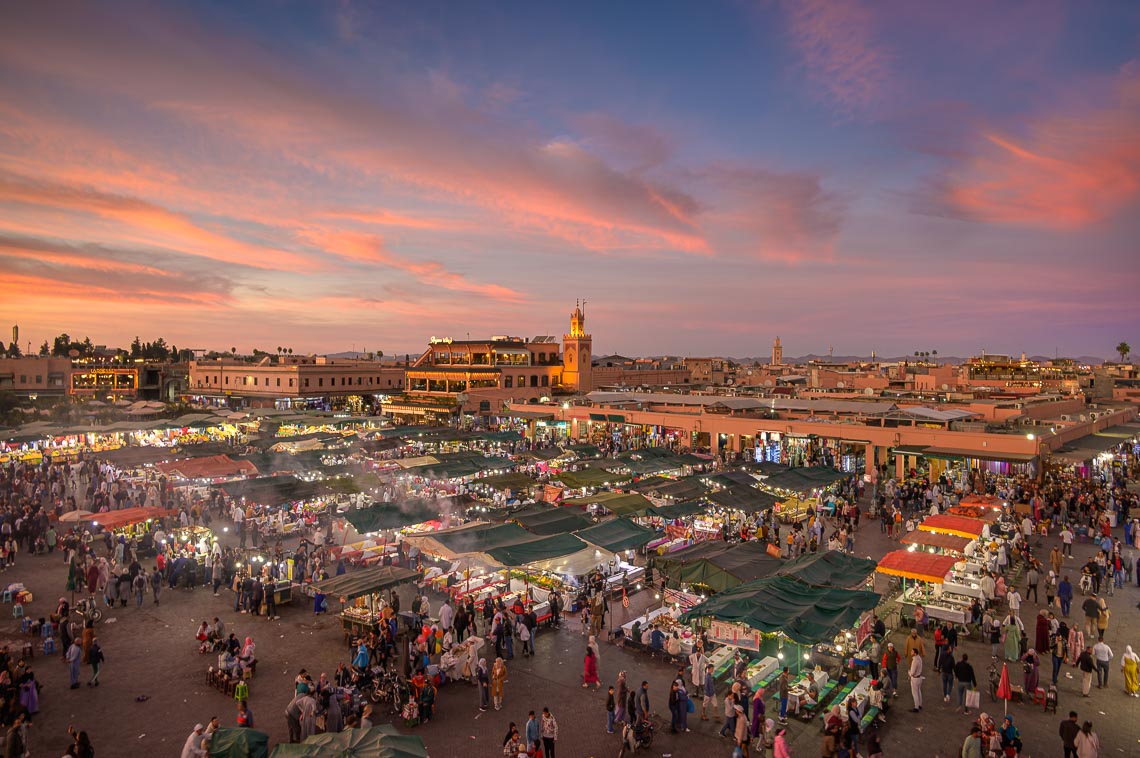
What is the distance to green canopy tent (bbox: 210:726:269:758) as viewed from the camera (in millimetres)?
8266

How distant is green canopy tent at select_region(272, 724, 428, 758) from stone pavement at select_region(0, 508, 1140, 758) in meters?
2.53

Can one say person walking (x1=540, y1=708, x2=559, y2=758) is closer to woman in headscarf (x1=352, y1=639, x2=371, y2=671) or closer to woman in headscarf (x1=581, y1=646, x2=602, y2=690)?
woman in headscarf (x1=581, y1=646, x2=602, y2=690)

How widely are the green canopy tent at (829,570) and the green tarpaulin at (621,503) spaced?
254 inches

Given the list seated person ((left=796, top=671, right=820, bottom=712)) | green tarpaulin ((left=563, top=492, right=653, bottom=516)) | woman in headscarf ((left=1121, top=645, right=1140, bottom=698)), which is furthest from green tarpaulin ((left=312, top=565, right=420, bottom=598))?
woman in headscarf ((left=1121, top=645, right=1140, bottom=698))

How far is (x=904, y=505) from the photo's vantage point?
2600cm

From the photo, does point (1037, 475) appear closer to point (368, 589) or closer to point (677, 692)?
point (677, 692)

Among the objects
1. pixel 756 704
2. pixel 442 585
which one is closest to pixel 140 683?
pixel 442 585

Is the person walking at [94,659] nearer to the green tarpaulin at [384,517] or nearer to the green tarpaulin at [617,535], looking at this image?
the green tarpaulin at [384,517]

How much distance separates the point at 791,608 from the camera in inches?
468

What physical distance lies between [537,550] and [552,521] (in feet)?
9.71

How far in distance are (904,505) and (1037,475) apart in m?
7.27

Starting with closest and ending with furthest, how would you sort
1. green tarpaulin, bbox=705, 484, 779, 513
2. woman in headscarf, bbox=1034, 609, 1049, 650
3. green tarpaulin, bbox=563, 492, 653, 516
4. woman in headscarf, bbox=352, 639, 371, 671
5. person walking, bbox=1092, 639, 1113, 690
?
person walking, bbox=1092, 639, 1113, 690 < woman in headscarf, bbox=352, 639, 371, 671 < woman in headscarf, bbox=1034, 609, 1049, 650 < green tarpaulin, bbox=563, 492, 653, 516 < green tarpaulin, bbox=705, 484, 779, 513

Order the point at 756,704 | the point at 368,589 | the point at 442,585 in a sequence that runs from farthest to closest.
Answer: the point at 442,585 → the point at 368,589 → the point at 756,704

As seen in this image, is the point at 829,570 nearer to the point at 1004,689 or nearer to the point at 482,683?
the point at 1004,689
